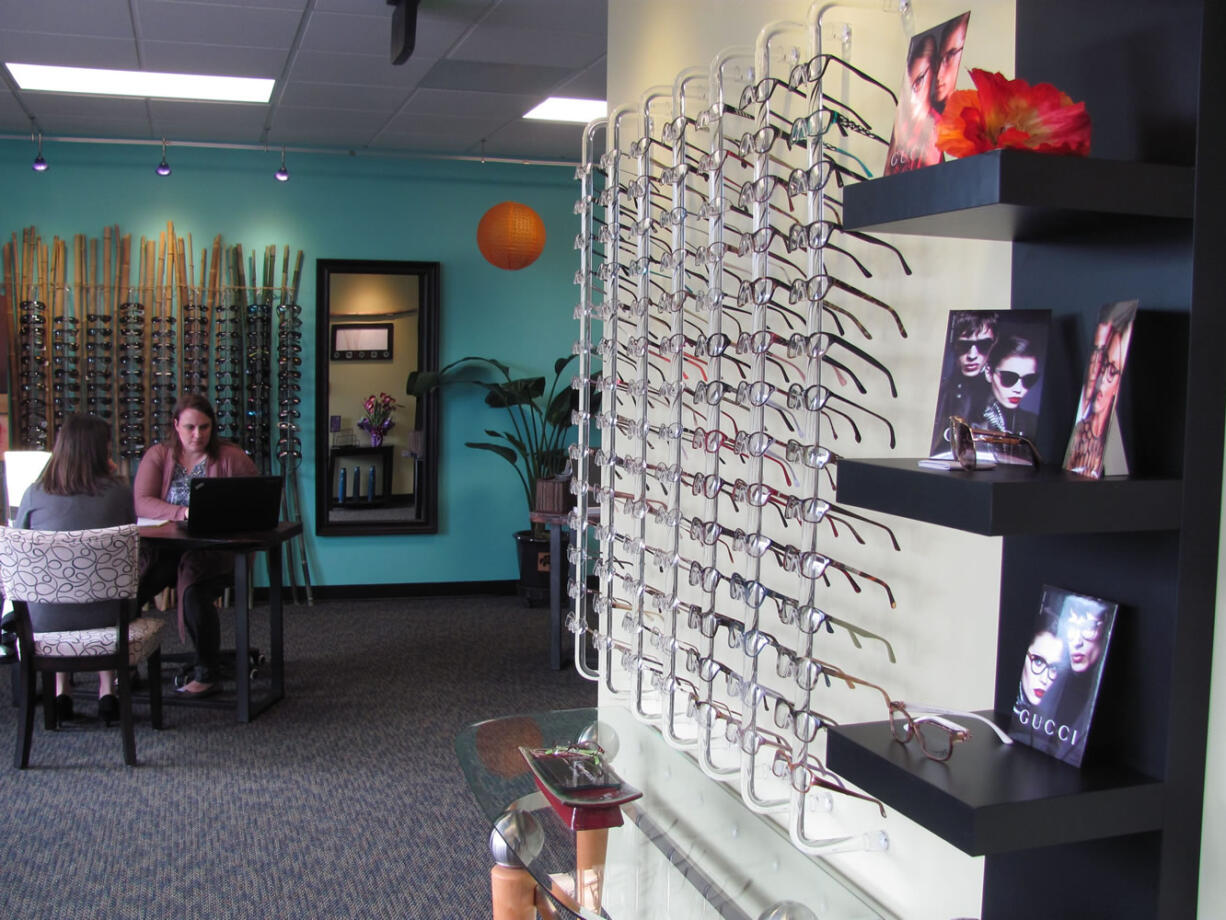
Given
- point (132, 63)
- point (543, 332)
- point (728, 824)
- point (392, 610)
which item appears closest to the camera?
point (728, 824)

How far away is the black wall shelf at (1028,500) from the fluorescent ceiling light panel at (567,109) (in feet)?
16.9

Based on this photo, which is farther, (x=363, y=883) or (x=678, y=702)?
(x=363, y=883)

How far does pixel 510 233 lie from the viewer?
6309 mm

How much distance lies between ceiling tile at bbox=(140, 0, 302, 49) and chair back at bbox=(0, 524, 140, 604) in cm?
200

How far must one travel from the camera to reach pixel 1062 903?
4.44 ft

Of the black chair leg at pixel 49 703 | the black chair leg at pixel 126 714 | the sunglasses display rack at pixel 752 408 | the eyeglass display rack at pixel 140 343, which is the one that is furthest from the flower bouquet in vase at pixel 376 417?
the sunglasses display rack at pixel 752 408

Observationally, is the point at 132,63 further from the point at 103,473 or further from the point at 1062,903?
the point at 1062,903

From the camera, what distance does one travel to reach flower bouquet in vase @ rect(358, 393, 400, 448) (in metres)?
7.63

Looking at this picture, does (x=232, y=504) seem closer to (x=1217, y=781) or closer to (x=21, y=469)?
(x=21, y=469)

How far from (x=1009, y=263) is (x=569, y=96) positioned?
4887 millimetres

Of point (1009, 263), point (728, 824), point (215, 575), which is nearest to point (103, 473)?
point (215, 575)

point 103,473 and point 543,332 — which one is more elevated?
point 543,332

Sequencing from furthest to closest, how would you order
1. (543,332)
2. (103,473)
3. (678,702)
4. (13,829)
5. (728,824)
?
(543,332), (103,473), (13,829), (678,702), (728,824)

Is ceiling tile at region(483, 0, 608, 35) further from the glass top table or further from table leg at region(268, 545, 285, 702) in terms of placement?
the glass top table
